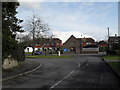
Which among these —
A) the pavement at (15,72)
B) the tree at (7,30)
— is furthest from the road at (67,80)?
the tree at (7,30)

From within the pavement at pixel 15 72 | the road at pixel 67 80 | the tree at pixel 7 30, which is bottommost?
Answer: the road at pixel 67 80

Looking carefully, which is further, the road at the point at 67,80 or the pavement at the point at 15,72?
the pavement at the point at 15,72

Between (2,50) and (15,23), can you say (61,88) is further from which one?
(15,23)

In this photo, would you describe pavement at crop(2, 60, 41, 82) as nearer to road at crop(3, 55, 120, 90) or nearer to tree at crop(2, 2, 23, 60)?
road at crop(3, 55, 120, 90)

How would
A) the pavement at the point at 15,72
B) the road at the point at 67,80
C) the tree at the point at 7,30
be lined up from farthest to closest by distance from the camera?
1. the tree at the point at 7,30
2. the pavement at the point at 15,72
3. the road at the point at 67,80

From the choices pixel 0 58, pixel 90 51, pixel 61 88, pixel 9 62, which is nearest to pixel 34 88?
pixel 61 88

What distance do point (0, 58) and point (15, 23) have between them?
9.44 m

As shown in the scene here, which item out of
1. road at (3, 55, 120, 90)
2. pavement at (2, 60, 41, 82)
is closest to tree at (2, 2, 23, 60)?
pavement at (2, 60, 41, 82)

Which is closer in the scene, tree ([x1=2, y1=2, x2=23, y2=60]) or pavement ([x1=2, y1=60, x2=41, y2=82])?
pavement ([x1=2, y1=60, x2=41, y2=82])

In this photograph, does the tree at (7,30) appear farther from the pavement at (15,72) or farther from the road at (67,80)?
the road at (67,80)

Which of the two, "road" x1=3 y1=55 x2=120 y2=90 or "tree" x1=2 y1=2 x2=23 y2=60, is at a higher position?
"tree" x1=2 y1=2 x2=23 y2=60

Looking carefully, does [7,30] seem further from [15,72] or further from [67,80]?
[67,80]

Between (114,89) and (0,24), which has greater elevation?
(0,24)

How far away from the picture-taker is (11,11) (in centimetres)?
2212
